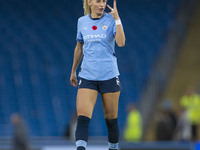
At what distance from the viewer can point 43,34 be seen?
60.1 feet

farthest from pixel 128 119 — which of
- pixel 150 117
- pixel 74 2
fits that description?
pixel 74 2

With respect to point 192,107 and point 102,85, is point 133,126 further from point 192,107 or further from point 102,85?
point 102,85

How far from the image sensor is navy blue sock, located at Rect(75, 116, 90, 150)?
5.44 metres

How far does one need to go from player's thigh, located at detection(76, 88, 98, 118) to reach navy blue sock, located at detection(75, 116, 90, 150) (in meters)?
0.06

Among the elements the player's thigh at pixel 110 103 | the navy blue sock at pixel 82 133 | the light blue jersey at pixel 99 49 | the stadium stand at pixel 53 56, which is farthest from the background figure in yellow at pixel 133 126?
the navy blue sock at pixel 82 133

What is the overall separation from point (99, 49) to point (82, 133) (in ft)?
3.02

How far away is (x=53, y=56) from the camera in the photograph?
17.8 m

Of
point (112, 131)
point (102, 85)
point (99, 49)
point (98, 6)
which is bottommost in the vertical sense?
point (112, 131)

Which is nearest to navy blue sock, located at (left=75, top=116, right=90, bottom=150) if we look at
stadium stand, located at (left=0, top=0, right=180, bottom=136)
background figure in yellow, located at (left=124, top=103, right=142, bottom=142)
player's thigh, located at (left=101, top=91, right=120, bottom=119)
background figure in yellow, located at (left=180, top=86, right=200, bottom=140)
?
player's thigh, located at (left=101, top=91, right=120, bottom=119)

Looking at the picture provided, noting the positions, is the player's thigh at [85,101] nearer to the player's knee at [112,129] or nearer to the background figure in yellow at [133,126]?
the player's knee at [112,129]

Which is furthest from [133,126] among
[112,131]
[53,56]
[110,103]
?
[110,103]

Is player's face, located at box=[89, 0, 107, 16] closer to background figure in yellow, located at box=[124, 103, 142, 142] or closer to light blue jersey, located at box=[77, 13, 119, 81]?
light blue jersey, located at box=[77, 13, 119, 81]

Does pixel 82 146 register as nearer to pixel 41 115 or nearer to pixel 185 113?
pixel 185 113

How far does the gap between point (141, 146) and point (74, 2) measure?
8.34 m
